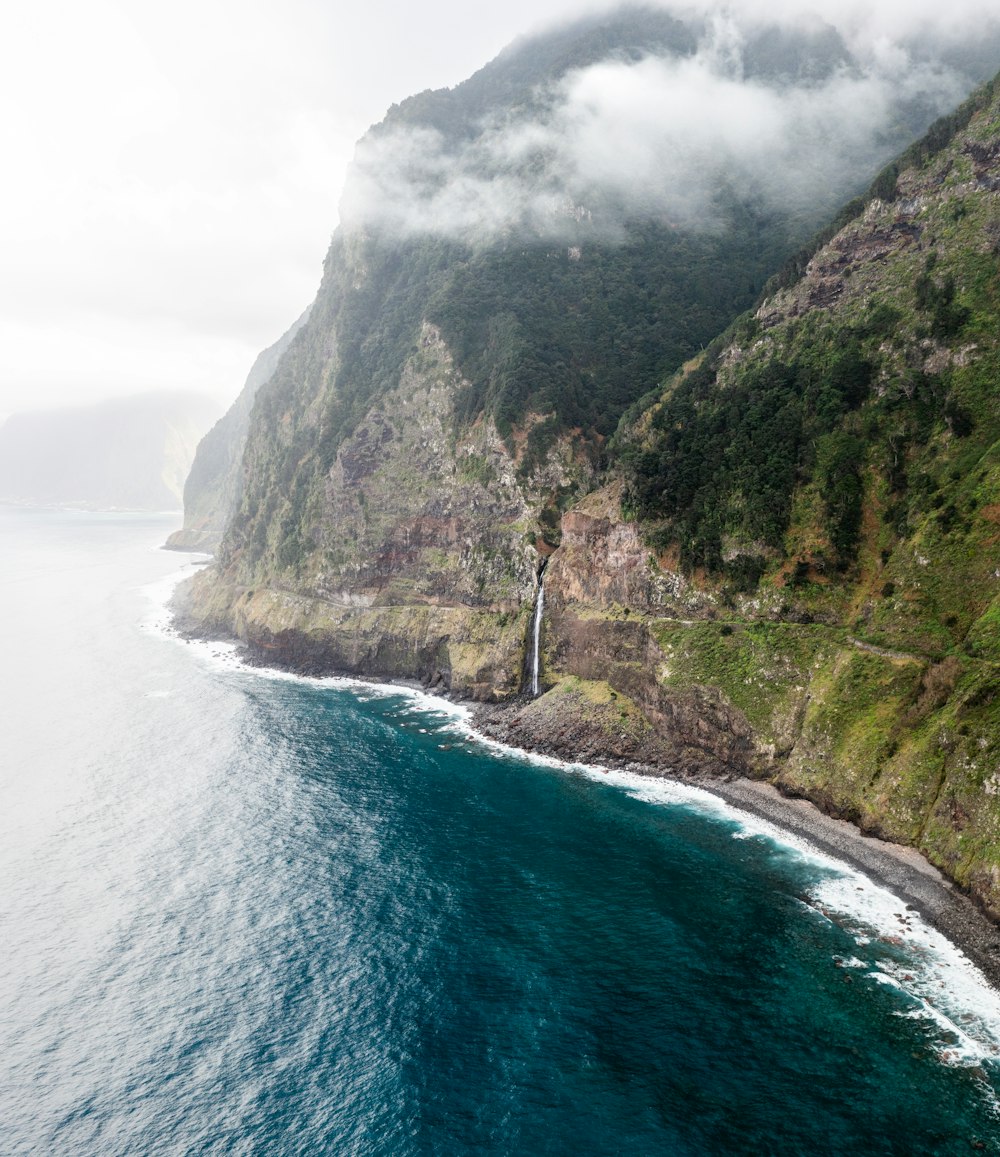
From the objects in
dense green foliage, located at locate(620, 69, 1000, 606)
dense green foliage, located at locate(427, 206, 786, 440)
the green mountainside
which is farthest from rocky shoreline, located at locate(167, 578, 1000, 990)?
dense green foliage, located at locate(427, 206, 786, 440)

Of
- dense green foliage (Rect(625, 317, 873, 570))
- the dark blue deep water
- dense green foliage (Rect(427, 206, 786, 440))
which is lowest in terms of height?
the dark blue deep water

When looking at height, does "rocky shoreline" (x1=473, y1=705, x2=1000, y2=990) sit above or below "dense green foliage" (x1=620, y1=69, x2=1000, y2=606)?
below

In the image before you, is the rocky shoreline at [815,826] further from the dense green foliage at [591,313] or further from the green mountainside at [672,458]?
the dense green foliage at [591,313]

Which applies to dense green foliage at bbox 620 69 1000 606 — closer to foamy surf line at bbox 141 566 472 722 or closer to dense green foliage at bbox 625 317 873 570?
dense green foliage at bbox 625 317 873 570

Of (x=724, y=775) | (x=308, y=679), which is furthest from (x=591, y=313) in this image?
(x=724, y=775)

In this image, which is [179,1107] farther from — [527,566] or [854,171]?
[854,171]

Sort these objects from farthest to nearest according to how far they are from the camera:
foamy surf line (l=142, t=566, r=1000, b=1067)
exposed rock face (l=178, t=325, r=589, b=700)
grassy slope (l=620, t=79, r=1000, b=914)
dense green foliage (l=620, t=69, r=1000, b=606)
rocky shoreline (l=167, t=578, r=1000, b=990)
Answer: exposed rock face (l=178, t=325, r=589, b=700) < dense green foliage (l=620, t=69, r=1000, b=606) < grassy slope (l=620, t=79, r=1000, b=914) < rocky shoreline (l=167, t=578, r=1000, b=990) < foamy surf line (l=142, t=566, r=1000, b=1067)

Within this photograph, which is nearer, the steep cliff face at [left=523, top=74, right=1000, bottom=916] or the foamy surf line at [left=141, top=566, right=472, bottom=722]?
the steep cliff face at [left=523, top=74, right=1000, bottom=916]
